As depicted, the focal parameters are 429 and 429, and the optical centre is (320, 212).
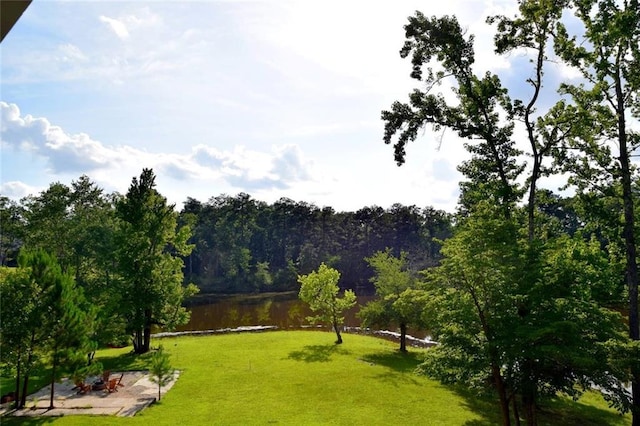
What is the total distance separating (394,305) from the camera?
25047 mm

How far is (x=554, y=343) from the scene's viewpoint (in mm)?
10602

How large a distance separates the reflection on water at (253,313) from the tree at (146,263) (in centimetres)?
1374

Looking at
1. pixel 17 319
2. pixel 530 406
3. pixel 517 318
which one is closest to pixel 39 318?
Result: pixel 17 319

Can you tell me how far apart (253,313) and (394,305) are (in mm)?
26793

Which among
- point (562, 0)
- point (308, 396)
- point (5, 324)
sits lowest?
point (308, 396)

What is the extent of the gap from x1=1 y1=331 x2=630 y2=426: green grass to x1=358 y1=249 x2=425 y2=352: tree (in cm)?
186

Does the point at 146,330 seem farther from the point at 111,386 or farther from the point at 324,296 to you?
the point at 324,296

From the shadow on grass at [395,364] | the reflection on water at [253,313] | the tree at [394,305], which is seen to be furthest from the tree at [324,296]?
the reflection on water at [253,313]

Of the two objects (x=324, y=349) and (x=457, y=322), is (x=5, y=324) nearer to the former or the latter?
(x=457, y=322)

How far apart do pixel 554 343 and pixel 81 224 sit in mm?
32090

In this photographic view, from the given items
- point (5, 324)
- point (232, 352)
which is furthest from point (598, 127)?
point (232, 352)

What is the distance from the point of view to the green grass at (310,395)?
49.5 ft

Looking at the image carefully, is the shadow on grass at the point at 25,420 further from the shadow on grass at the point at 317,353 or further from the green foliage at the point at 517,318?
the shadow on grass at the point at 317,353

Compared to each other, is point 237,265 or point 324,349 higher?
point 237,265
